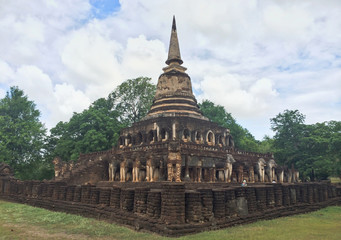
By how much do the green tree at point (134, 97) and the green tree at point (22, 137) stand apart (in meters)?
12.3

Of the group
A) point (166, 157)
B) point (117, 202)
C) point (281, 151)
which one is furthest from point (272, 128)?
point (117, 202)

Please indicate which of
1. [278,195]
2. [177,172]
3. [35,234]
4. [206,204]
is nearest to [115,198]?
[35,234]

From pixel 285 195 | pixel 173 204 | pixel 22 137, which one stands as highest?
pixel 22 137

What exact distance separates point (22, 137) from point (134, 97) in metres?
17.7

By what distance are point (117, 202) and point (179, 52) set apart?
82.3 feet

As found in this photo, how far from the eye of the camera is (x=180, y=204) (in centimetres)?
934

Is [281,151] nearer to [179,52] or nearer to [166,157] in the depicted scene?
[179,52]

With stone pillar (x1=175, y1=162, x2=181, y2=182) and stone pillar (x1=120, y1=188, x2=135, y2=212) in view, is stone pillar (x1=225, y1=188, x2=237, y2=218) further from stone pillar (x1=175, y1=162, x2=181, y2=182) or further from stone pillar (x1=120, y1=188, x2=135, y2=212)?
stone pillar (x1=175, y1=162, x2=181, y2=182)

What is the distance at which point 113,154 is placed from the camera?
963 inches

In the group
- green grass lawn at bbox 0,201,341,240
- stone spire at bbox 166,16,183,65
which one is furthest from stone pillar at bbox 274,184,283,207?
stone spire at bbox 166,16,183,65

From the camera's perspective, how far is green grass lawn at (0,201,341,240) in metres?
9.03

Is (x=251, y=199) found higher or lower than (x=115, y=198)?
higher

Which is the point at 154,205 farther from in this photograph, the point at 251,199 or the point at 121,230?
the point at 251,199

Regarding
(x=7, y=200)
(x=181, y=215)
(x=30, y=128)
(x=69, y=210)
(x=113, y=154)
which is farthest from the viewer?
(x=30, y=128)
